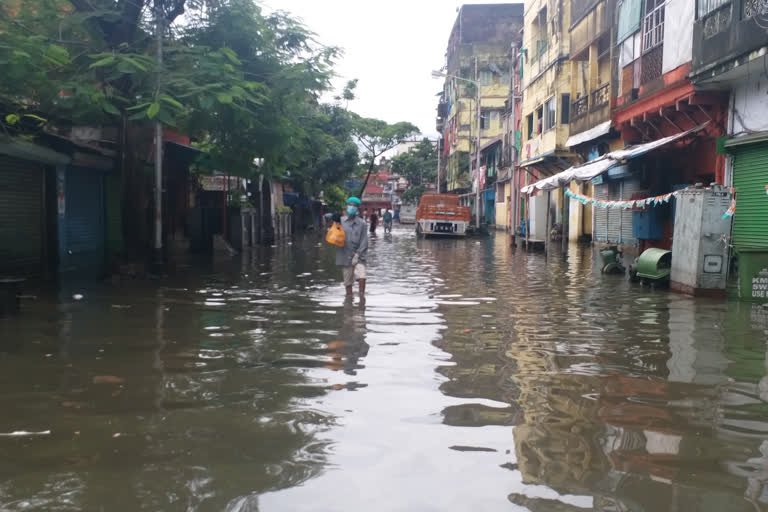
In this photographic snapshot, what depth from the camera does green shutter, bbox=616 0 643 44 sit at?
21953 millimetres

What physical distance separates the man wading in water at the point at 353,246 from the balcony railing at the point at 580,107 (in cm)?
1803

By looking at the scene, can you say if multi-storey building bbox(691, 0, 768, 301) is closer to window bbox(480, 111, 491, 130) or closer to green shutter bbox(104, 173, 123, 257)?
green shutter bbox(104, 173, 123, 257)

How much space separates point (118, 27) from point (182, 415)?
11661 mm

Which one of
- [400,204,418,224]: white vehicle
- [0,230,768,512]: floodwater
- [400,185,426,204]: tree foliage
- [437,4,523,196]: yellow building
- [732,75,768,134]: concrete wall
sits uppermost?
[437,4,523,196]: yellow building

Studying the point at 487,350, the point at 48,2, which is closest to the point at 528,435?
the point at 487,350

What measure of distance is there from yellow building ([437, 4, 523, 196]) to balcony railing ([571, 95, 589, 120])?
106 feet

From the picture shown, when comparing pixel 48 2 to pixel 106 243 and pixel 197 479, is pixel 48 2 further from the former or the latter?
pixel 197 479

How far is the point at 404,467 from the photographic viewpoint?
4.20 meters

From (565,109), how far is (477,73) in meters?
32.0

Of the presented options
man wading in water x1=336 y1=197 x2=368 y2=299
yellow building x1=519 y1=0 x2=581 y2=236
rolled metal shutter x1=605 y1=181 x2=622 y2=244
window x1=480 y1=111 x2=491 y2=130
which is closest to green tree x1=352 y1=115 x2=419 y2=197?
window x1=480 y1=111 x2=491 y2=130

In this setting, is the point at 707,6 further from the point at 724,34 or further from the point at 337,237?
the point at 337,237

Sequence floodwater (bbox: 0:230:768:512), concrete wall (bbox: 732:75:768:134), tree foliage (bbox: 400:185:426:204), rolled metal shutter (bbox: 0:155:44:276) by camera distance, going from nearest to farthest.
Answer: floodwater (bbox: 0:230:768:512), rolled metal shutter (bbox: 0:155:44:276), concrete wall (bbox: 732:75:768:134), tree foliage (bbox: 400:185:426:204)

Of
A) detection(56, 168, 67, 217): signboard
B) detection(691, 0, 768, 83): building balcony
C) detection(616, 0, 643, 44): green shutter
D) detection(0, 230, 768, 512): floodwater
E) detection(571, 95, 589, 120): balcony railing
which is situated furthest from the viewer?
detection(571, 95, 589, 120): balcony railing

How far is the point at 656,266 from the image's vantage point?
14.1 meters
